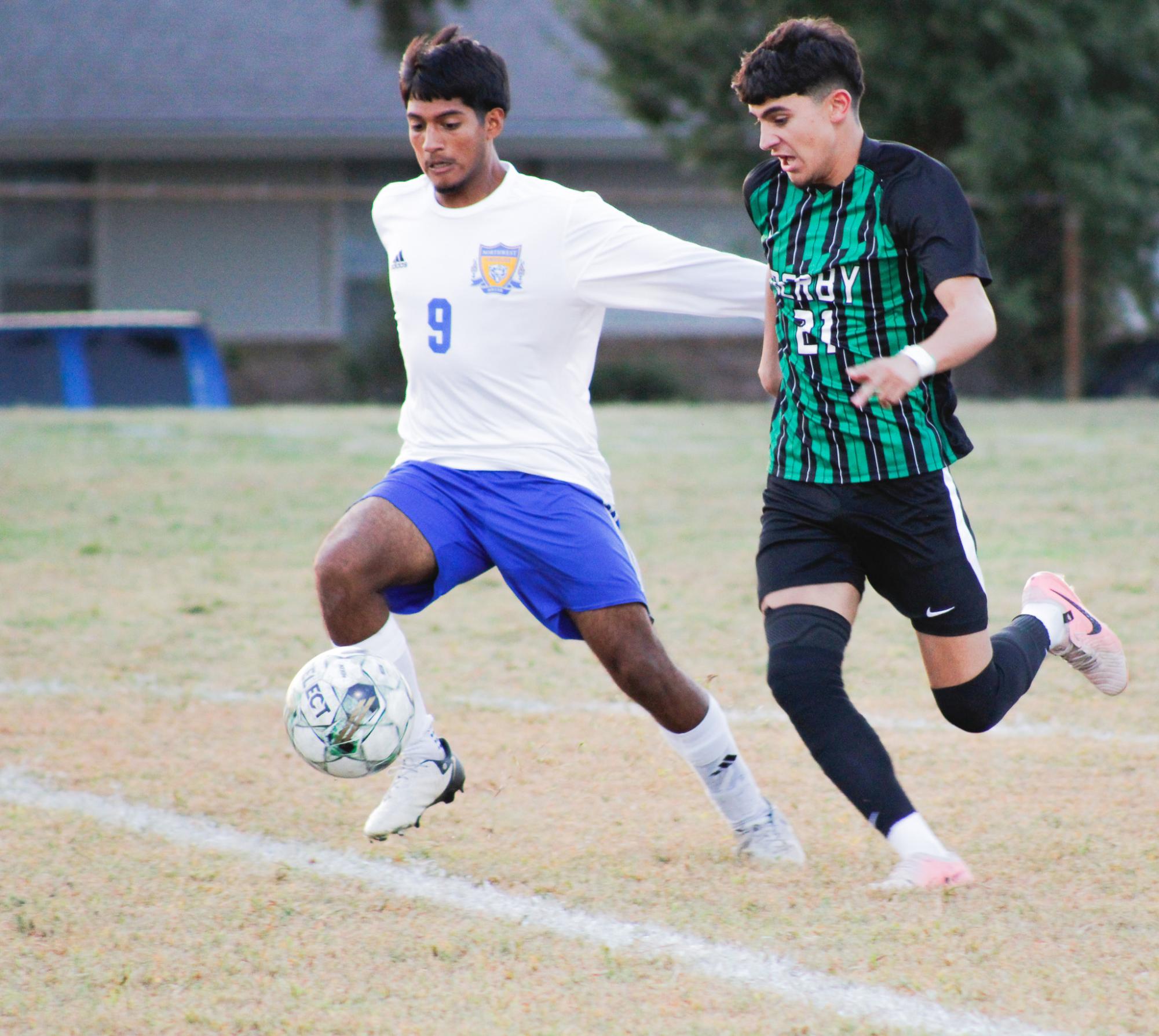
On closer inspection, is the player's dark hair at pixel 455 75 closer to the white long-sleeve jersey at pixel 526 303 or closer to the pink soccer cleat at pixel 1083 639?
the white long-sleeve jersey at pixel 526 303

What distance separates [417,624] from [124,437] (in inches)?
276

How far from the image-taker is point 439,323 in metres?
4.36

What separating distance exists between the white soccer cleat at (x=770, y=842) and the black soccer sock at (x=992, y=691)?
0.52 metres

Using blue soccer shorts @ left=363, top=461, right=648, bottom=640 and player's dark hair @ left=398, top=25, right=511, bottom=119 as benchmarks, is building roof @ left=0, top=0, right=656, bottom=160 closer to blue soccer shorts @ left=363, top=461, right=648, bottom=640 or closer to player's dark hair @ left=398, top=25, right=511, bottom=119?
player's dark hair @ left=398, top=25, right=511, bottom=119

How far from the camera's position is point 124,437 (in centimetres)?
1340

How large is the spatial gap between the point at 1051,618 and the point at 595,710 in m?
1.70

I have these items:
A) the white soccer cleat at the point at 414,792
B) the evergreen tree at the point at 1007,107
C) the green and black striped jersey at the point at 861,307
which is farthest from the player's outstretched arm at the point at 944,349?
the evergreen tree at the point at 1007,107

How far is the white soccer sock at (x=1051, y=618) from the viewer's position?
4.69 meters

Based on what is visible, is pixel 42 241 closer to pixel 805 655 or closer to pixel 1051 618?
pixel 1051 618

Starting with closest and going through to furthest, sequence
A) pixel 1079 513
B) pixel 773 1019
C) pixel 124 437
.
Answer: pixel 773 1019 < pixel 1079 513 < pixel 124 437

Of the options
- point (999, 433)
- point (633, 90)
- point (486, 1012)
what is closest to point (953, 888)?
point (486, 1012)

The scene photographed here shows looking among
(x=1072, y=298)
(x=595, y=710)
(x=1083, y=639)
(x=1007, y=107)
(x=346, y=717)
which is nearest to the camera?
(x=346, y=717)

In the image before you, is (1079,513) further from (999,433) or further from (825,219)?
(825,219)

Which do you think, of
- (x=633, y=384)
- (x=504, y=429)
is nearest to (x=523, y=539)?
(x=504, y=429)
